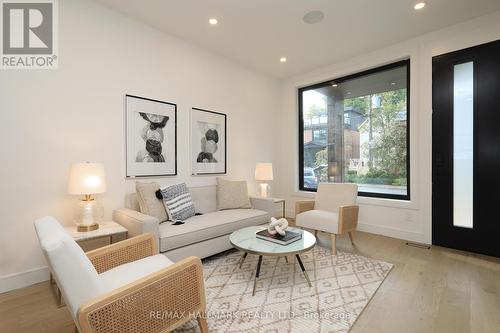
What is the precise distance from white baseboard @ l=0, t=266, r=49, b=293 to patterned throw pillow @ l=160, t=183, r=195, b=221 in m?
1.25

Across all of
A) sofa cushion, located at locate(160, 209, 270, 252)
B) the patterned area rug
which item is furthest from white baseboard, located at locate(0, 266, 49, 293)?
the patterned area rug

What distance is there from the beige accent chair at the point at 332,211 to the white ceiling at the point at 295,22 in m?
2.12

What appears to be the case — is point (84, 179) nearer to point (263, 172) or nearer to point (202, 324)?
point (202, 324)

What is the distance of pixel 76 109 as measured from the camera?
2416mm

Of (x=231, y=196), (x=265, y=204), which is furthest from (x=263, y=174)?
(x=231, y=196)

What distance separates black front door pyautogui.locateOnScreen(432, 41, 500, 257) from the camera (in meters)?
2.75

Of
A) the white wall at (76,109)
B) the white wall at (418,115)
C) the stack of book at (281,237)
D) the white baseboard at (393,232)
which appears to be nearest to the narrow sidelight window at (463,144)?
the white wall at (418,115)

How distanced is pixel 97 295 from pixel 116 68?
2.51 metres

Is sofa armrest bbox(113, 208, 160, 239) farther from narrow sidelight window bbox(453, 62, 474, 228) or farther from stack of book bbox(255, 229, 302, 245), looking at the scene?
narrow sidelight window bbox(453, 62, 474, 228)

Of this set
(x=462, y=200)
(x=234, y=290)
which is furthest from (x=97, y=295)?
(x=462, y=200)

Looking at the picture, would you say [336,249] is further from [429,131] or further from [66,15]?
[66,15]

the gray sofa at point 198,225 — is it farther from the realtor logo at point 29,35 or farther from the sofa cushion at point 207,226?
the realtor logo at point 29,35

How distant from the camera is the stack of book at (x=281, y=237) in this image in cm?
215

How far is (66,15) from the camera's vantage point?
2.36 m
